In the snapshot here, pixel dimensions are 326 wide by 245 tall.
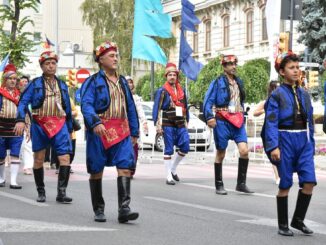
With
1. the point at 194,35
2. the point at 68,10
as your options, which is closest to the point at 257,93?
the point at 194,35

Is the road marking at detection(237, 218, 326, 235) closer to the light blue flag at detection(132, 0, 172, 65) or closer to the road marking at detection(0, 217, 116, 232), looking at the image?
the road marking at detection(0, 217, 116, 232)

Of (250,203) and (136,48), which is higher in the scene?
(136,48)

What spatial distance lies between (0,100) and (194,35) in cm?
5450

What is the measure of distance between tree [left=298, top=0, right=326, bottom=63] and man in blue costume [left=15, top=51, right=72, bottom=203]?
1366 inches

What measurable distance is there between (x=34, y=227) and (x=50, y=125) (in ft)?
8.57

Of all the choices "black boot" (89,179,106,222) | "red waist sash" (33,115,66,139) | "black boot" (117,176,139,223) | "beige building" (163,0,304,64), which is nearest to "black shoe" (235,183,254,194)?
"red waist sash" (33,115,66,139)

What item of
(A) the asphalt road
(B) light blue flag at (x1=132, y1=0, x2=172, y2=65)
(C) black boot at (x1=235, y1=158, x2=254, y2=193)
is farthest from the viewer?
(B) light blue flag at (x1=132, y1=0, x2=172, y2=65)

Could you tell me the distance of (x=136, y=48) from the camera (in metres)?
20.2

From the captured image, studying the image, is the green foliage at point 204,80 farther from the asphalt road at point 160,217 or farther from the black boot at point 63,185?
the black boot at point 63,185

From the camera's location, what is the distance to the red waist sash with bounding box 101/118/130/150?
902 cm

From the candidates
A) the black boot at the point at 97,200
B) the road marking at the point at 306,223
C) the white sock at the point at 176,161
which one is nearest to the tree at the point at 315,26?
the white sock at the point at 176,161

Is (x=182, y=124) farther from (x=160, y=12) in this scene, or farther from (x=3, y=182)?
(x=160, y=12)

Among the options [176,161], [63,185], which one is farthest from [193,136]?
[63,185]

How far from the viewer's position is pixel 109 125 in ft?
29.8
